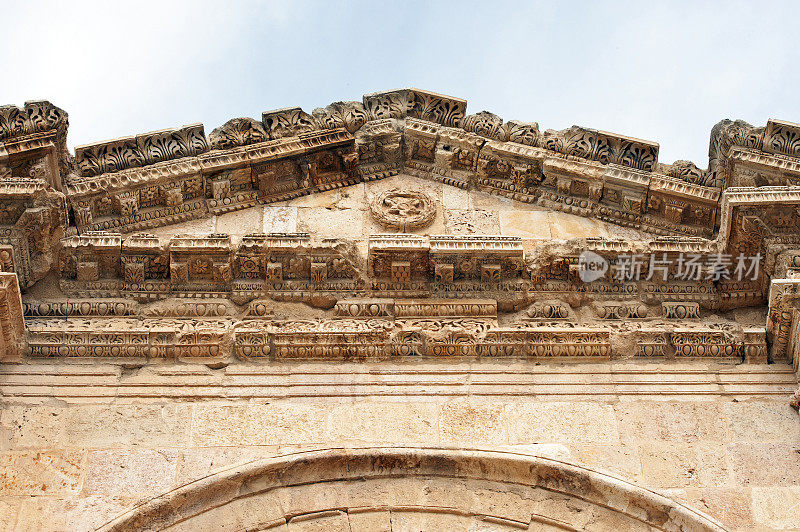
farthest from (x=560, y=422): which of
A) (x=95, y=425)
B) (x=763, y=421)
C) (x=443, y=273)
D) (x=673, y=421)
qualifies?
(x=95, y=425)

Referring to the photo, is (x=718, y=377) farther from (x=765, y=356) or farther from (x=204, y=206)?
(x=204, y=206)

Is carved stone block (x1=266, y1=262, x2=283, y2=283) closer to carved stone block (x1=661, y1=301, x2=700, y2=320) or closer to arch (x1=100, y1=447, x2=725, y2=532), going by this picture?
arch (x1=100, y1=447, x2=725, y2=532)

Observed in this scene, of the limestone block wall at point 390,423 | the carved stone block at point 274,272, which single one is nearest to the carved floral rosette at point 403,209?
the carved stone block at point 274,272

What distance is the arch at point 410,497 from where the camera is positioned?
7.98 m

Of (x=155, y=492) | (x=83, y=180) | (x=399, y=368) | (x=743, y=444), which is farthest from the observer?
(x=83, y=180)

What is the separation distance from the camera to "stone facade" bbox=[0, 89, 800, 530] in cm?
817

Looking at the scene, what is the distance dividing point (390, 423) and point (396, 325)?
1.02 m

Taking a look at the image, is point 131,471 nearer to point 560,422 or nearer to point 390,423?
point 390,423

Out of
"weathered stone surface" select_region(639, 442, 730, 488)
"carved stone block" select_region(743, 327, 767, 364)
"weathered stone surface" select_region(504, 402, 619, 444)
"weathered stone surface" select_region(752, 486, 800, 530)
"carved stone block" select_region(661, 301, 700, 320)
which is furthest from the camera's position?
"carved stone block" select_region(661, 301, 700, 320)

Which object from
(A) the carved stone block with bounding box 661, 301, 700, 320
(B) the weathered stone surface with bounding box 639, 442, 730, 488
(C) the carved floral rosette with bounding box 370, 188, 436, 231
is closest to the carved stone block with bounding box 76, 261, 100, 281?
(C) the carved floral rosette with bounding box 370, 188, 436, 231

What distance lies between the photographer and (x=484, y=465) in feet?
27.4

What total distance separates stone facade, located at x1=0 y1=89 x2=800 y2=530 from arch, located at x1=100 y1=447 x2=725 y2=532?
0.02 metres

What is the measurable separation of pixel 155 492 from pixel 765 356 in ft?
16.0

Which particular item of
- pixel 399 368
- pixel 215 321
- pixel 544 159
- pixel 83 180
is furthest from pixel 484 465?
pixel 83 180
